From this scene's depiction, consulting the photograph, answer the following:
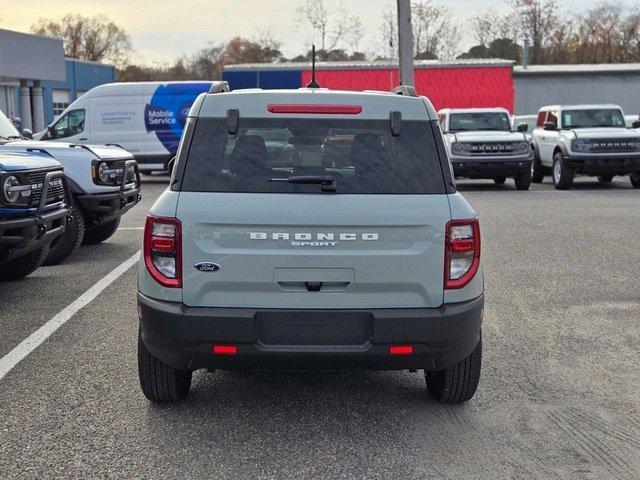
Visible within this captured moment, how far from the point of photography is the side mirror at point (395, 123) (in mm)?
4504

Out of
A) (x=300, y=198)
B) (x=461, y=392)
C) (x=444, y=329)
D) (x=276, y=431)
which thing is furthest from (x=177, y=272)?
(x=461, y=392)

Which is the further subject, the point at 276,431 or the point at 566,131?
the point at 566,131

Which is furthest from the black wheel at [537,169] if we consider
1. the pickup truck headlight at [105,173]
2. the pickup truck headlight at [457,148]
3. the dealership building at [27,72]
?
the dealership building at [27,72]

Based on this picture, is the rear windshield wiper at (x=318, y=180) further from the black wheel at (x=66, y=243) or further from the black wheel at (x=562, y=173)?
the black wheel at (x=562, y=173)

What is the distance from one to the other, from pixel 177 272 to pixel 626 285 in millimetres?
5545

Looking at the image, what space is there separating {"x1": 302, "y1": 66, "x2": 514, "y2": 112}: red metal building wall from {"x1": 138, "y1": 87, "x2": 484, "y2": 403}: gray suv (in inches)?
1291

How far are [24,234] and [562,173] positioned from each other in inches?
578

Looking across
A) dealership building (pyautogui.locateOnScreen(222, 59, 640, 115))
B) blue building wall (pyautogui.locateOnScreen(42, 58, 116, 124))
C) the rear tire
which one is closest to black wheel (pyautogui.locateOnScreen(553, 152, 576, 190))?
the rear tire

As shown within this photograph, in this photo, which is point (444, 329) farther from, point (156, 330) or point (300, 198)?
point (156, 330)

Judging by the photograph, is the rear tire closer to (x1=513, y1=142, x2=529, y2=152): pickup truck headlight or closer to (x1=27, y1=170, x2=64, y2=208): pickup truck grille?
(x1=513, y1=142, x2=529, y2=152): pickup truck headlight

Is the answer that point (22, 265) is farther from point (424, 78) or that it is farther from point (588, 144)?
point (424, 78)

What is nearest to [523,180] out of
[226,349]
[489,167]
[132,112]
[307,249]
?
[489,167]

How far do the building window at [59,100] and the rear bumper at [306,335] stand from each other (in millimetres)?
53894

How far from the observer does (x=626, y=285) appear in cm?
852
